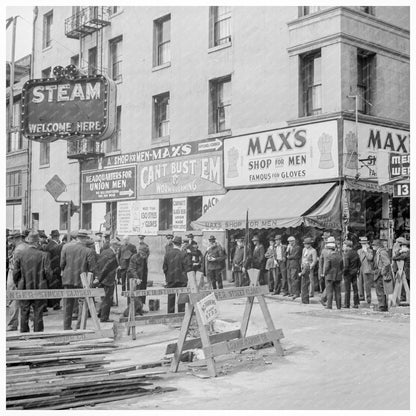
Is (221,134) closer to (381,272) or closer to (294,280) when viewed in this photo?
(294,280)

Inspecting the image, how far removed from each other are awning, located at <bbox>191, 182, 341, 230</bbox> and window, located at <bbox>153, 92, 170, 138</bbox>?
5438 millimetres

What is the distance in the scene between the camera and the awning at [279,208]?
1723cm

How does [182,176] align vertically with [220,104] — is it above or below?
below

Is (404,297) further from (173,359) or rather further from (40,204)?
(40,204)

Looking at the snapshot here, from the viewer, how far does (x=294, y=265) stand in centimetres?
1572

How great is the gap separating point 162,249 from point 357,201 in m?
8.48

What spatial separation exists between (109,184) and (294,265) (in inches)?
514

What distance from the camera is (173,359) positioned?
7812 mm

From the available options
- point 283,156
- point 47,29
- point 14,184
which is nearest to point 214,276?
point 283,156

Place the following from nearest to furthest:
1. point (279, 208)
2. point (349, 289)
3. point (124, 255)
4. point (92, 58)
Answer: point (349, 289) < point (124, 255) < point (279, 208) < point (92, 58)

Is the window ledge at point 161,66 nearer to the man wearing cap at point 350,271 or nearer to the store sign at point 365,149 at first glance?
the store sign at point 365,149

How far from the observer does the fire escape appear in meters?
26.8

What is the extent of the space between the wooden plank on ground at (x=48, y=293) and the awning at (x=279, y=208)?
8.94 meters

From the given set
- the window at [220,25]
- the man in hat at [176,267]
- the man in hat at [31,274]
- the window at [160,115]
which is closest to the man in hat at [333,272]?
the man in hat at [176,267]
